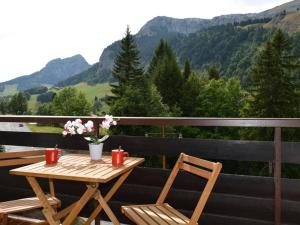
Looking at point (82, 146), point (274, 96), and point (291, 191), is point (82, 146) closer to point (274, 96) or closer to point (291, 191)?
point (291, 191)

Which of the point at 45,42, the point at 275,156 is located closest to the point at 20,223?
the point at 275,156

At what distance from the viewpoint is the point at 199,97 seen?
46531 millimetres

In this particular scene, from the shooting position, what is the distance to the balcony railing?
303 cm

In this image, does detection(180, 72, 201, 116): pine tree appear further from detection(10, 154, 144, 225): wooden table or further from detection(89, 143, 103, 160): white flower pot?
detection(10, 154, 144, 225): wooden table

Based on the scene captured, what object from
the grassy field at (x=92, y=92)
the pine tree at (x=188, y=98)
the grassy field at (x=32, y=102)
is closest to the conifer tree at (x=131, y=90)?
the pine tree at (x=188, y=98)

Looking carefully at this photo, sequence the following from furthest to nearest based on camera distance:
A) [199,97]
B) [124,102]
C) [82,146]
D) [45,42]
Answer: [45,42] < [199,97] < [124,102] < [82,146]

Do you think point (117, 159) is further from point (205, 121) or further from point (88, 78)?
point (88, 78)

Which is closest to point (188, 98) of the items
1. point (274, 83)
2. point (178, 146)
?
point (274, 83)

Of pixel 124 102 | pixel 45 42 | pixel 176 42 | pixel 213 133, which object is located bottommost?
pixel 213 133

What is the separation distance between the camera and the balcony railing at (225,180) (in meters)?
3.03

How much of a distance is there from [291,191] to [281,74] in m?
31.4

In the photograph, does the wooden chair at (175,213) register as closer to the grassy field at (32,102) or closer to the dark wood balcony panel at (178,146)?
the dark wood balcony panel at (178,146)

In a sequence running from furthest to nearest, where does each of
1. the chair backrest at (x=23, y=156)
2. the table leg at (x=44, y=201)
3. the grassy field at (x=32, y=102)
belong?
the grassy field at (x=32, y=102) < the chair backrest at (x=23, y=156) < the table leg at (x=44, y=201)

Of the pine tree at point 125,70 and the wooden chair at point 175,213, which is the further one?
the pine tree at point 125,70
